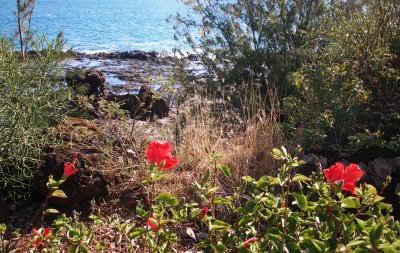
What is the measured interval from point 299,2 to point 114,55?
10774 mm

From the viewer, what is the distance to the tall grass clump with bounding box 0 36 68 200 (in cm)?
319

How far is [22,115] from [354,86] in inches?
107

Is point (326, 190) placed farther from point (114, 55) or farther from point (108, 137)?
point (114, 55)

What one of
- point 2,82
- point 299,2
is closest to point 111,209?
point 2,82

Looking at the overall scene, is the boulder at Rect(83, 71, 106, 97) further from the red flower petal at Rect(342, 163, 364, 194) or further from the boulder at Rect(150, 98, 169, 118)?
the red flower petal at Rect(342, 163, 364, 194)

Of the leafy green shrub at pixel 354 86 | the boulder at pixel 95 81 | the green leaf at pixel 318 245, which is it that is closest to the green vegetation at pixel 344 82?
the leafy green shrub at pixel 354 86

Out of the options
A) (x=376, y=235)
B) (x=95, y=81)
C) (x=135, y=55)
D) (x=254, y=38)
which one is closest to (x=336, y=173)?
(x=376, y=235)

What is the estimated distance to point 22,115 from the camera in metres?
3.24

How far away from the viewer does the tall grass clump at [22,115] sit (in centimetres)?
319

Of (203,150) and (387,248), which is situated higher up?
(387,248)

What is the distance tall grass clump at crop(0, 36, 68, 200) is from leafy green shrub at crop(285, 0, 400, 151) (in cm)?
207

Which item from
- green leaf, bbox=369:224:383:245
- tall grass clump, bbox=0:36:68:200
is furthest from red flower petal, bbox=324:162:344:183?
tall grass clump, bbox=0:36:68:200

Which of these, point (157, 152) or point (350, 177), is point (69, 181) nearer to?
point (157, 152)

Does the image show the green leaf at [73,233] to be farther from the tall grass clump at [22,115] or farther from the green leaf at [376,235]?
the tall grass clump at [22,115]
